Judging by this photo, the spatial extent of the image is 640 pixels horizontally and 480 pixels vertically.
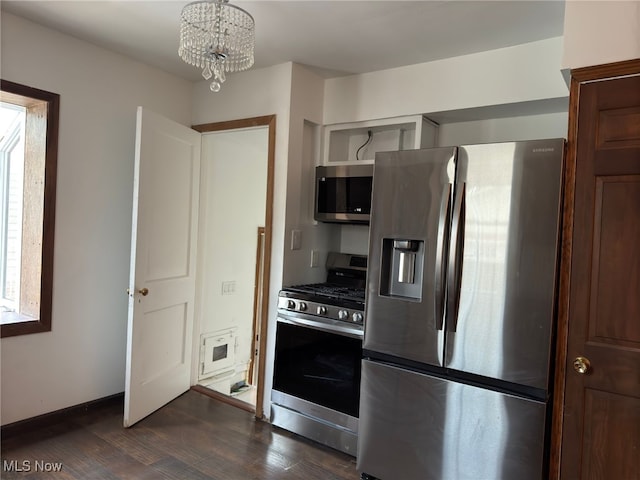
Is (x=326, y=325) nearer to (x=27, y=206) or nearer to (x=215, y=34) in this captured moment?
(x=215, y=34)

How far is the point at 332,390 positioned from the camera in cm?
265

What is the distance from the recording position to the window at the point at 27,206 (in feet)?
8.64

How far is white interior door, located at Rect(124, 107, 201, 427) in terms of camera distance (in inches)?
109

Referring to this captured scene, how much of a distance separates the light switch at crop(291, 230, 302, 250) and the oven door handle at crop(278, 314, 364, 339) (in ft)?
1.59

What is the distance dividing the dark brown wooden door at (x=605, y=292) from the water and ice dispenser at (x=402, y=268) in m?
0.68

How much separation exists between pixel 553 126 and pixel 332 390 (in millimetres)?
2077

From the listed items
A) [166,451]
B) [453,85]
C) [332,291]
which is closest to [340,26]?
[453,85]

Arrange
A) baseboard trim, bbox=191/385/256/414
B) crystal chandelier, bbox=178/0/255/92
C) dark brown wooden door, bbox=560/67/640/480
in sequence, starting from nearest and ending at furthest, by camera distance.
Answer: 1. dark brown wooden door, bbox=560/67/640/480
2. crystal chandelier, bbox=178/0/255/92
3. baseboard trim, bbox=191/385/256/414

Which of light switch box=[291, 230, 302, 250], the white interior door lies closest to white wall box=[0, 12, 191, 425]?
the white interior door

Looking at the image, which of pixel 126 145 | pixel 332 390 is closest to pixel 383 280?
pixel 332 390

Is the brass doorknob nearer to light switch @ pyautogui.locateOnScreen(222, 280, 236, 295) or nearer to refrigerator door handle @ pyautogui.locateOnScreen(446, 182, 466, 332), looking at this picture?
refrigerator door handle @ pyautogui.locateOnScreen(446, 182, 466, 332)

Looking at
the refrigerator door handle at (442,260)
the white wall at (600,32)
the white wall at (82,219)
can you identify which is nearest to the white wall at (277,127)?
the white wall at (82,219)

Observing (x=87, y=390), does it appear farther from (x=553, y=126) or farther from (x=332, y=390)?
(x=553, y=126)

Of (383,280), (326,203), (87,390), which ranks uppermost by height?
(326,203)
